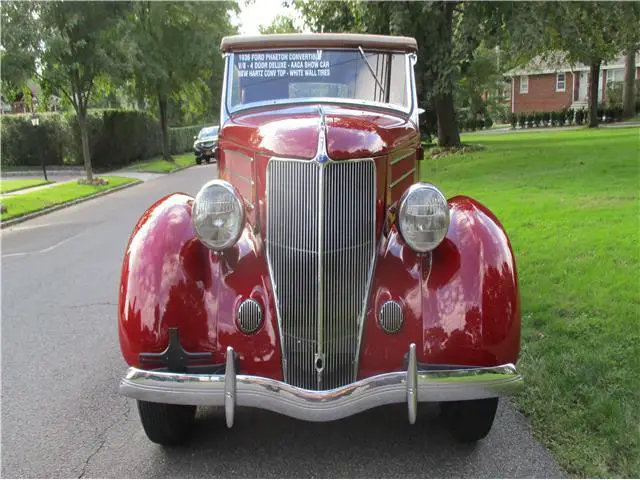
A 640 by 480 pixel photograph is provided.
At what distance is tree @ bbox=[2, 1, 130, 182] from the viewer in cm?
1488

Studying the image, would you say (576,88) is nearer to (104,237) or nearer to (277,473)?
(104,237)

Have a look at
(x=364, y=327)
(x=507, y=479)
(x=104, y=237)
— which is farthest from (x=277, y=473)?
(x=104, y=237)

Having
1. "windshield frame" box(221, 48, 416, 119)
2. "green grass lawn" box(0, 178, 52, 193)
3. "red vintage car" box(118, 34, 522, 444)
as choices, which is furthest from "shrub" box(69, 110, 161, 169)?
"red vintage car" box(118, 34, 522, 444)

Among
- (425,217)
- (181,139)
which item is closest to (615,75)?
(181,139)

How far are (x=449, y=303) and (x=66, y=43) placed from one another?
15.6 m

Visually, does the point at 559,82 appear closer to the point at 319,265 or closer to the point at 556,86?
the point at 556,86

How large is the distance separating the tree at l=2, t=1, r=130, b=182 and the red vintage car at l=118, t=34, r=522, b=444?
47.0 feet

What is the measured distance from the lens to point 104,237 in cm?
1013

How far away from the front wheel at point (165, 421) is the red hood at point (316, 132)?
1476 mm

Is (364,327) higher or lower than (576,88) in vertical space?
lower

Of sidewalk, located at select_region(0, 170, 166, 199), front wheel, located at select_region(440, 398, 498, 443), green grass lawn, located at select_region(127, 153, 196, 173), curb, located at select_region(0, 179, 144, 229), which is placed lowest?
curb, located at select_region(0, 179, 144, 229)

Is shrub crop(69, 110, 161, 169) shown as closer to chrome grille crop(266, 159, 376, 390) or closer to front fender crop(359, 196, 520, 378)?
chrome grille crop(266, 159, 376, 390)

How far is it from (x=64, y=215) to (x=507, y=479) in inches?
510

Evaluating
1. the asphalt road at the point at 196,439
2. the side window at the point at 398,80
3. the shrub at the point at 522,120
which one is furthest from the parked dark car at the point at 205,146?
the shrub at the point at 522,120
